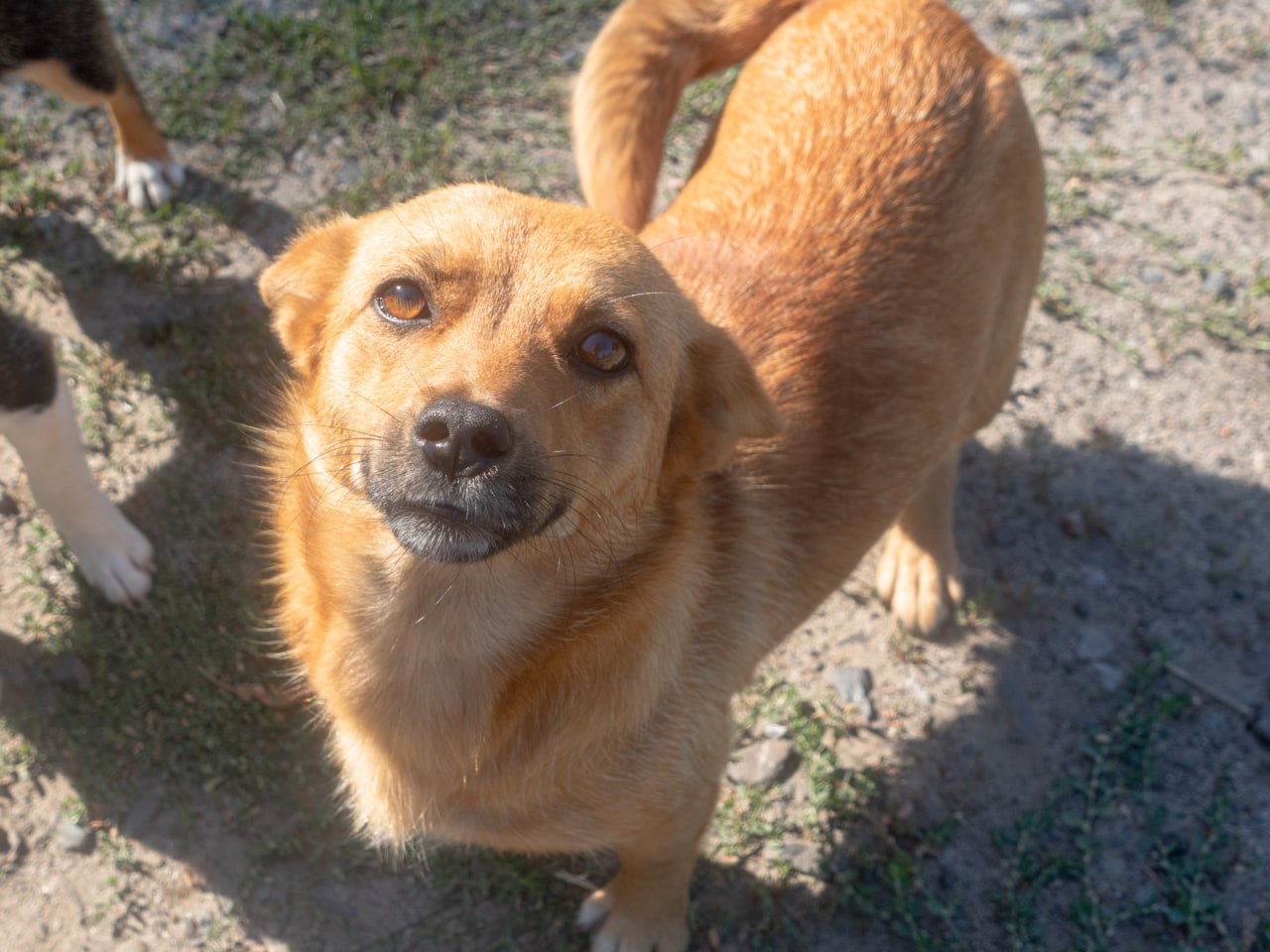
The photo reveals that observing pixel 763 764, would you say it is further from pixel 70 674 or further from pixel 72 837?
pixel 70 674

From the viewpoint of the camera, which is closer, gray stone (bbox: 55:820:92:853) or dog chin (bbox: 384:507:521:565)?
dog chin (bbox: 384:507:521:565)

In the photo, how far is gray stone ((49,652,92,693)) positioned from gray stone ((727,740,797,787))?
2.37m

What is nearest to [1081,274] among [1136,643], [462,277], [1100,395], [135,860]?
[1100,395]

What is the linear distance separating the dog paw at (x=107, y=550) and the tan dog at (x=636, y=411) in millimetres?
1256

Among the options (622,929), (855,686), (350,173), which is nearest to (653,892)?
(622,929)

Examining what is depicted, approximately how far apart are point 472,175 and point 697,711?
3187mm

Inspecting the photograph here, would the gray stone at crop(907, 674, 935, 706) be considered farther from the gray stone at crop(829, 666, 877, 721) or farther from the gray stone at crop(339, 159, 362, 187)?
the gray stone at crop(339, 159, 362, 187)

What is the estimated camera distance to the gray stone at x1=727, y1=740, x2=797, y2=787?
13.0ft

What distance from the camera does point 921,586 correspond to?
4.27 m

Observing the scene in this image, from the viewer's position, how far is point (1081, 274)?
5.18m

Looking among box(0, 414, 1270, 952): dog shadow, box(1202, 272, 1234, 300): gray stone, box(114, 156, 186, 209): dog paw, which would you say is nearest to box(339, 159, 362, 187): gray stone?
box(114, 156, 186, 209): dog paw

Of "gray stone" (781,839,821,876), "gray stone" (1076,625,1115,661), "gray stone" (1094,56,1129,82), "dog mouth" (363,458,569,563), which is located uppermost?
"dog mouth" (363,458,569,563)

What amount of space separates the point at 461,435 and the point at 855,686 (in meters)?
2.56

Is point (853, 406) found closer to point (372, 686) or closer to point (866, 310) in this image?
point (866, 310)
